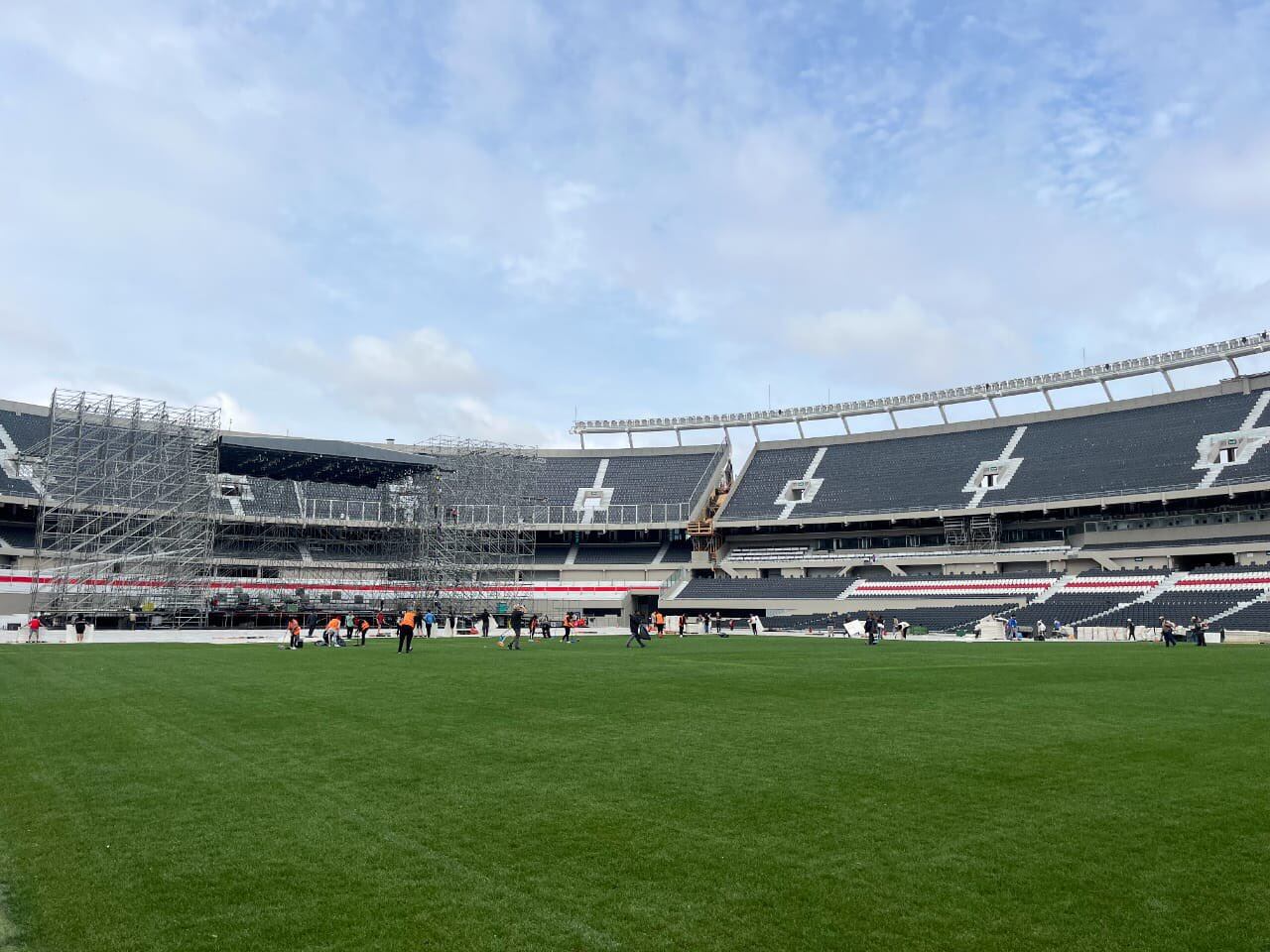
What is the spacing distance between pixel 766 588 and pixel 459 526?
2128 centimetres

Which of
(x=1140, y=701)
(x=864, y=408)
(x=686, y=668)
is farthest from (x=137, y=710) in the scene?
(x=864, y=408)

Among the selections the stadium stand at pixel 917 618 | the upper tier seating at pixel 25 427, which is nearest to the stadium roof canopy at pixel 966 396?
the stadium stand at pixel 917 618

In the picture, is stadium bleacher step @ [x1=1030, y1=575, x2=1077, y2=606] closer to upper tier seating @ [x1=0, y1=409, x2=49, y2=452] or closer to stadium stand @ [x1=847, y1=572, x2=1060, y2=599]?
stadium stand @ [x1=847, y1=572, x2=1060, y2=599]

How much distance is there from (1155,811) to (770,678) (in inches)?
435

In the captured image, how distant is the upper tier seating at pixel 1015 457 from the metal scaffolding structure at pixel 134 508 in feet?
125

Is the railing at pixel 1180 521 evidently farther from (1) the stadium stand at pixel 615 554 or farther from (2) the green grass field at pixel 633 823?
(2) the green grass field at pixel 633 823

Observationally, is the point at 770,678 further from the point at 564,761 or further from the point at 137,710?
the point at 137,710

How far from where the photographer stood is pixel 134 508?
148 feet

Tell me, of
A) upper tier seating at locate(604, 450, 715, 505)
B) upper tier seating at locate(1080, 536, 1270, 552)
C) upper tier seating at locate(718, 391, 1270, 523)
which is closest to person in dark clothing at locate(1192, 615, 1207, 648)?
upper tier seating at locate(1080, 536, 1270, 552)

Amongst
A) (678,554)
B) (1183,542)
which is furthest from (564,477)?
(1183,542)

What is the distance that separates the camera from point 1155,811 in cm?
664

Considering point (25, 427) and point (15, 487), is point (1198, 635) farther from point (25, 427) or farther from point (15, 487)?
point (25, 427)

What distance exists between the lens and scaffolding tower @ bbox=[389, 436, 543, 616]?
55062 mm

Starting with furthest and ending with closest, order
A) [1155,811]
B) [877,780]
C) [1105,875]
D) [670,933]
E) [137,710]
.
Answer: [137,710]
[877,780]
[1155,811]
[1105,875]
[670,933]
